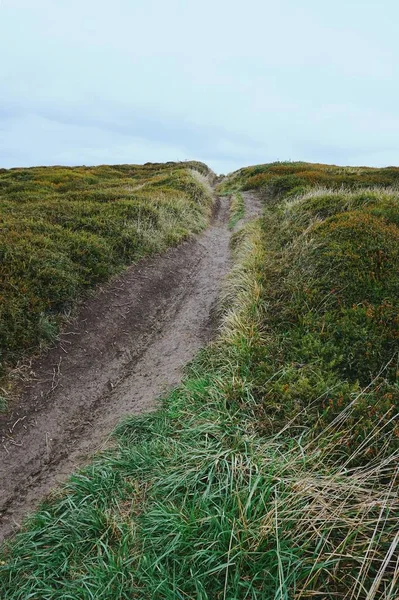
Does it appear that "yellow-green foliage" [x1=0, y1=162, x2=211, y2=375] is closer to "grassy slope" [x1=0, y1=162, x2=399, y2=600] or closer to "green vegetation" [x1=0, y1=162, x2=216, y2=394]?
"green vegetation" [x1=0, y1=162, x2=216, y2=394]

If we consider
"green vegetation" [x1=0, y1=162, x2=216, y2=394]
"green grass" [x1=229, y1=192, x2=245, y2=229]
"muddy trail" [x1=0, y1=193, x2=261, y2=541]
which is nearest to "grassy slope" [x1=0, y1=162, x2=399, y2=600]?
"muddy trail" [x1=0, y1=193, x2=261, y2=541]

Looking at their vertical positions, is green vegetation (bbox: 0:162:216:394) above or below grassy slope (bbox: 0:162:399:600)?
above

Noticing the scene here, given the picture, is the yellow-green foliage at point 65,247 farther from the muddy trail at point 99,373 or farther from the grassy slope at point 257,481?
the grassy slope at point 257,481

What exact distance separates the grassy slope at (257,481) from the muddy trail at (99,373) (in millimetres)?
539

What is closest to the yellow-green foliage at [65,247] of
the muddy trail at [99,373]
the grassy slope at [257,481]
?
the muddy trail at [99,373]

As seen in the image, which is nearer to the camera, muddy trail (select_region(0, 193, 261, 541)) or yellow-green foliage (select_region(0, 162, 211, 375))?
muddy trail (select_region(0, 193, 261, 541))

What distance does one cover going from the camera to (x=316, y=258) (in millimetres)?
8539

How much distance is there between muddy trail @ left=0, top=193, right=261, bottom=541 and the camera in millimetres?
5125

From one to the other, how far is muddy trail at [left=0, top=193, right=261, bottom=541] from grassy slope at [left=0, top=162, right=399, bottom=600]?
0.54 meters

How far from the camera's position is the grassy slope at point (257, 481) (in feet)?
10.7

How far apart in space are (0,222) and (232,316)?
6985 mm

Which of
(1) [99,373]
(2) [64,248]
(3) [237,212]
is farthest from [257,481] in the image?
(3) [237,212]

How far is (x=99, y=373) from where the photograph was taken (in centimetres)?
702

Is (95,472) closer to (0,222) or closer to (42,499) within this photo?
(42,499)
